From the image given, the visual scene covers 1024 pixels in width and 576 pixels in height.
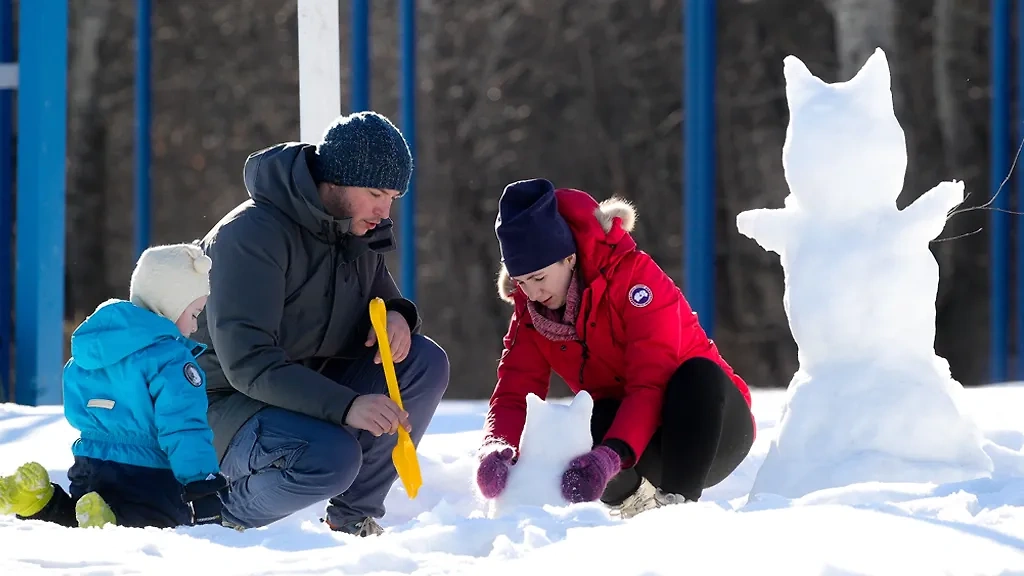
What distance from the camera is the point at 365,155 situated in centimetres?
261

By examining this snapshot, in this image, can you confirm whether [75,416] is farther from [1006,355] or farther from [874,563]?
[1006,355]

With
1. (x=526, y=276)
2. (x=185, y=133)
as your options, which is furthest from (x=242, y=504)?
(x=185, y=133)

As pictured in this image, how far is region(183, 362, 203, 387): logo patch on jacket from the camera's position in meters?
2.43

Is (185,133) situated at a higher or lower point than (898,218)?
higher

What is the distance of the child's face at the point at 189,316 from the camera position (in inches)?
98.3

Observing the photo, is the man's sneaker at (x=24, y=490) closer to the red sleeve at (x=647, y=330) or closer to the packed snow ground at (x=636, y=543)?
the packed snow ground at (x=636, y=543)

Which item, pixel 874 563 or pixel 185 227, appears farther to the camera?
pixel 185 227

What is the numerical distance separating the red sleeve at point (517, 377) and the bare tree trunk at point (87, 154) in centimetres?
773

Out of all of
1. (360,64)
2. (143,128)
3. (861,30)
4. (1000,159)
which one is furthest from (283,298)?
(861,30)

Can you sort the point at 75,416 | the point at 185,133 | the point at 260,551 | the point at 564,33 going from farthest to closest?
1. the point at 185,133
2. the point at 564,33
3. the point at 75,416
4. the point at 260,551

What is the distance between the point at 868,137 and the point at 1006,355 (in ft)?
9.58

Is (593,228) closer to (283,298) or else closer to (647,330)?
(647,330)

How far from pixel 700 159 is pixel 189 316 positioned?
2.65 metres

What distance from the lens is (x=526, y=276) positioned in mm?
2574
